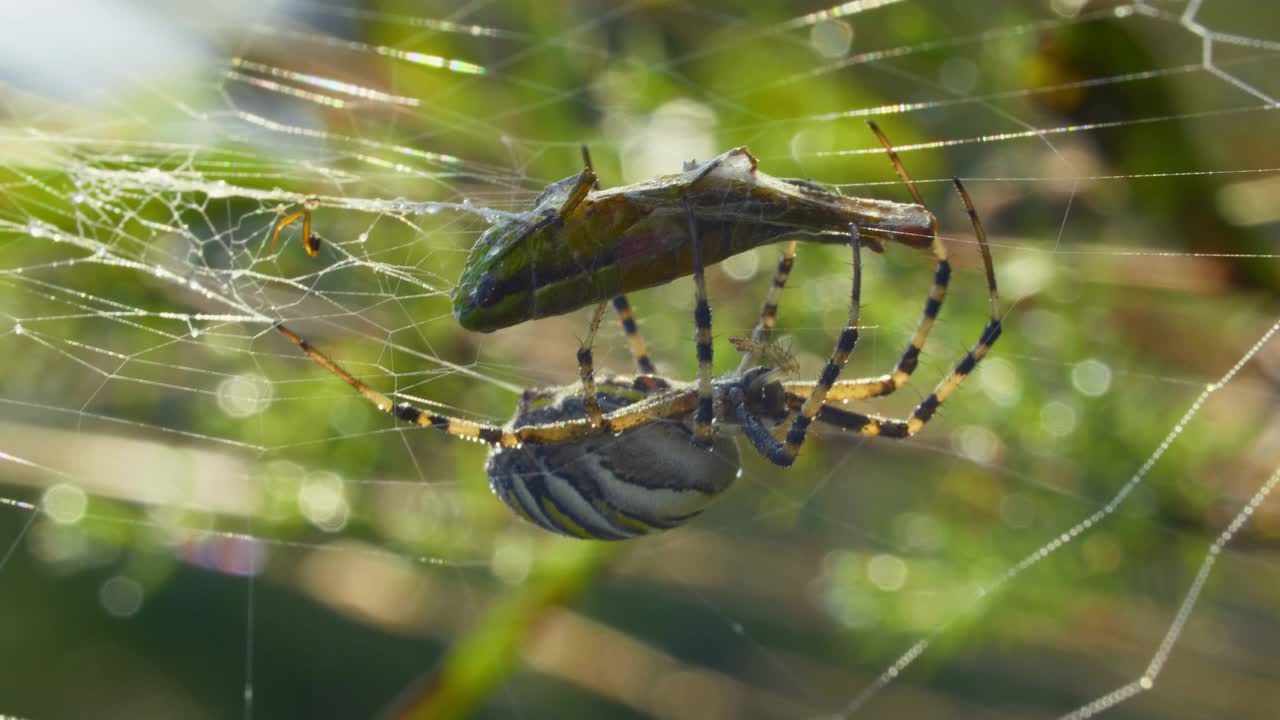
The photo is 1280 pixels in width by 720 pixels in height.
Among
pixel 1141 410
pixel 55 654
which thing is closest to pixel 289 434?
pixel 1141 410

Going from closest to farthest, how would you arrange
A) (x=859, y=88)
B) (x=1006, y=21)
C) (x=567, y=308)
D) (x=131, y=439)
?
1. (x=567, y=308)
2. (x=1006, y=21)
3. (x=859, y=88)
4. (x=131, y=439)

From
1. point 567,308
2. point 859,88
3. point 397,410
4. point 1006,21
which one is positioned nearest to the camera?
point 567,308

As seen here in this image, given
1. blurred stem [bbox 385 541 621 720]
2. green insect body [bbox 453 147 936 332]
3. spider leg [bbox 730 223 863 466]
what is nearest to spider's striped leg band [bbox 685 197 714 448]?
green insect body [bbox 453 147 936 332]

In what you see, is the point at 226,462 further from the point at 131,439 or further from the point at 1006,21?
the point at 1006,21

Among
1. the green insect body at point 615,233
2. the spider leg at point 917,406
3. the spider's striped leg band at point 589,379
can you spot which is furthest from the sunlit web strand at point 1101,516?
the green insect body at point 615,233

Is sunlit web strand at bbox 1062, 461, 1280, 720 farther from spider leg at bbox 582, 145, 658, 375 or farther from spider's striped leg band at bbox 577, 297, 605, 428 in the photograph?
spider's striped leg band at bbox 577, 297, 605, 428

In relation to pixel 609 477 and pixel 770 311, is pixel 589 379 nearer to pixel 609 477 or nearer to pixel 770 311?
pixel 609 477

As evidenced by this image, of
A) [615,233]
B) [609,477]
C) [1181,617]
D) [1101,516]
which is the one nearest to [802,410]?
[609,477]
